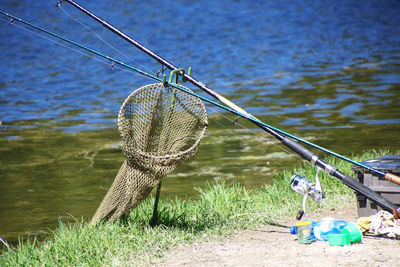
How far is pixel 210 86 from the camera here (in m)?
14.4

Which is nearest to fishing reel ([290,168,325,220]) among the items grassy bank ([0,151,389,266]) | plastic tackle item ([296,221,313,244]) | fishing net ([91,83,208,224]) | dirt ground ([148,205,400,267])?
plastic tackle item ([296,221,313,244])

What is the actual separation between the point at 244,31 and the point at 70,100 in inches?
501

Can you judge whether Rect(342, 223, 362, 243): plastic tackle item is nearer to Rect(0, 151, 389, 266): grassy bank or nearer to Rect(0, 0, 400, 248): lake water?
Rect(0, 151, 389, 266): grassy bank

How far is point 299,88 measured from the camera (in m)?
13.6

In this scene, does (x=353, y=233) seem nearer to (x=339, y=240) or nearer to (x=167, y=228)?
(x=339, y=240)

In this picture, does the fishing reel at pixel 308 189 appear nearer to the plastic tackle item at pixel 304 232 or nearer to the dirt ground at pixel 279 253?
the plastic tackle item at pixel 304 232

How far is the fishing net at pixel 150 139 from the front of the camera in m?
4.86

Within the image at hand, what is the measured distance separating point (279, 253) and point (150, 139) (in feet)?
5.02

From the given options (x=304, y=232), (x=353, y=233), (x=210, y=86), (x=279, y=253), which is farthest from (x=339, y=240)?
(x=210, y=86)

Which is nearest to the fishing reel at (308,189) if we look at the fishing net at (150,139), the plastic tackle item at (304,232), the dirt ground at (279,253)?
the plastic tackle item at (304,232)

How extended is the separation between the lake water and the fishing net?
34 centimetres

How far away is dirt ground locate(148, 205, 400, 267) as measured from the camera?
163 inches

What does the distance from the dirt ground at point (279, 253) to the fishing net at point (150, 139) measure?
603mm

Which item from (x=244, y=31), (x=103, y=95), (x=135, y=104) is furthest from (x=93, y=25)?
(x=135, y=104)
